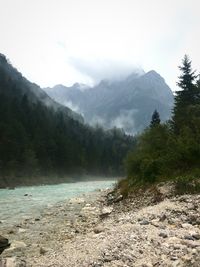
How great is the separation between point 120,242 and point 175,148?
2178 cm

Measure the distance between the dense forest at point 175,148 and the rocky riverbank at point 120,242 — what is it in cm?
808

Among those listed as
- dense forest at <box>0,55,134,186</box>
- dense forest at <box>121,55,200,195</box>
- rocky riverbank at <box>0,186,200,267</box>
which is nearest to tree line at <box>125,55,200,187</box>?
dense forest at <box>121,55,200,195</box>

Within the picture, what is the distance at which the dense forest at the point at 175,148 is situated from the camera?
3083 centimetres

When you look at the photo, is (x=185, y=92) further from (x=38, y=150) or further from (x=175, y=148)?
(x=38, y=150)

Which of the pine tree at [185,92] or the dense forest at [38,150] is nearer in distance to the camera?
the pine tree at [185,92]

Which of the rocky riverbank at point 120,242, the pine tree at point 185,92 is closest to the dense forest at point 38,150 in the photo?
the pine tree at point 185,92

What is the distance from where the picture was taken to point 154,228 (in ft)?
50.8

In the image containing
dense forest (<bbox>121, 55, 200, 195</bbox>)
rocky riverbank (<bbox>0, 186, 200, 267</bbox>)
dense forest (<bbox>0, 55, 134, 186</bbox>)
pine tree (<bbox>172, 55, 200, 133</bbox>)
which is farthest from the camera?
dense forest (<bbox>0, 55, 134, 186</bbox>)

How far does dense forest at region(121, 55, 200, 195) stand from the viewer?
101 ft

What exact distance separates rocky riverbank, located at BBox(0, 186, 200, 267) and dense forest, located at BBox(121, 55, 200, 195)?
318 inches

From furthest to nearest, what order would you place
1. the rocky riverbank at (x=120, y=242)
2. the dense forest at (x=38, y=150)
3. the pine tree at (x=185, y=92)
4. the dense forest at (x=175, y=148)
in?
the dense forest at (x=38, y=150) → the pine tree at (x=185, y=92) → the dense forest at (x=175, y=148) → the rocky riverbank at (x=120, y=242)

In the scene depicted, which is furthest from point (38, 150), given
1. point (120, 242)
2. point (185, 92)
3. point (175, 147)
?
point (120, 242)

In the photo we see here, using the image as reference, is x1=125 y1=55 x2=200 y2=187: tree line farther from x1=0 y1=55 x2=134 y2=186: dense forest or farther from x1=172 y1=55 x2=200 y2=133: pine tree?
x1=0 y1=55 x2=134 y2=186: dense forest

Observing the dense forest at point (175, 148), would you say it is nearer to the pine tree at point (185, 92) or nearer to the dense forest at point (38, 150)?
the pine tree at point (185, 92)
